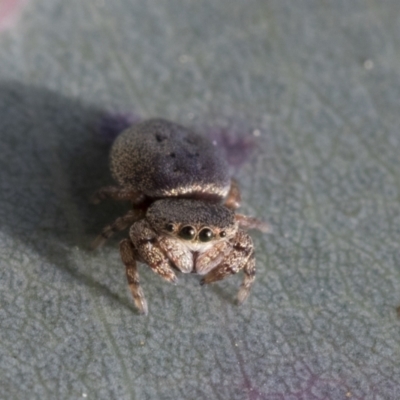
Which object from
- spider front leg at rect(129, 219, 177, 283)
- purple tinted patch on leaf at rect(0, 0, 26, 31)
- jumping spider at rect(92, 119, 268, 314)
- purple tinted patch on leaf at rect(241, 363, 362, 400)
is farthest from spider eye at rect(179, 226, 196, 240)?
purple tinted patch on leaf at rect(0, 0, 26, 31)

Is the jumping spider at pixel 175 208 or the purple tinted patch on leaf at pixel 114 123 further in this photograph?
the purple tinted patch on leaf at pixel 114 123

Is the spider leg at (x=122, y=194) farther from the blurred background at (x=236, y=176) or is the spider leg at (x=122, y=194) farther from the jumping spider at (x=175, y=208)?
the blurred background at (x=236, y=176)

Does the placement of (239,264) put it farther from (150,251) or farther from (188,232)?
(150,251)

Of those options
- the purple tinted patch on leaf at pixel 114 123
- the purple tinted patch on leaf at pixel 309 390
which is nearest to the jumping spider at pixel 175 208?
the purple tinted patch on leaf at pixel 114 123

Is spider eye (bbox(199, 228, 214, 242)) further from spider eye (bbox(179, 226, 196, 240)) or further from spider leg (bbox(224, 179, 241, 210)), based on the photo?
spider leg (bbox(224, 179, 241, 210))

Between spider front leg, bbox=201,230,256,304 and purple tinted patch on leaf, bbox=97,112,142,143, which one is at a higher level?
spider front leg, bbox=201,230,256,304

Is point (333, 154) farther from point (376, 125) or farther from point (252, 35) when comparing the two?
point (252, 35)

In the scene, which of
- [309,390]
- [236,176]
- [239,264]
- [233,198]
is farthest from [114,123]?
[309,390]
